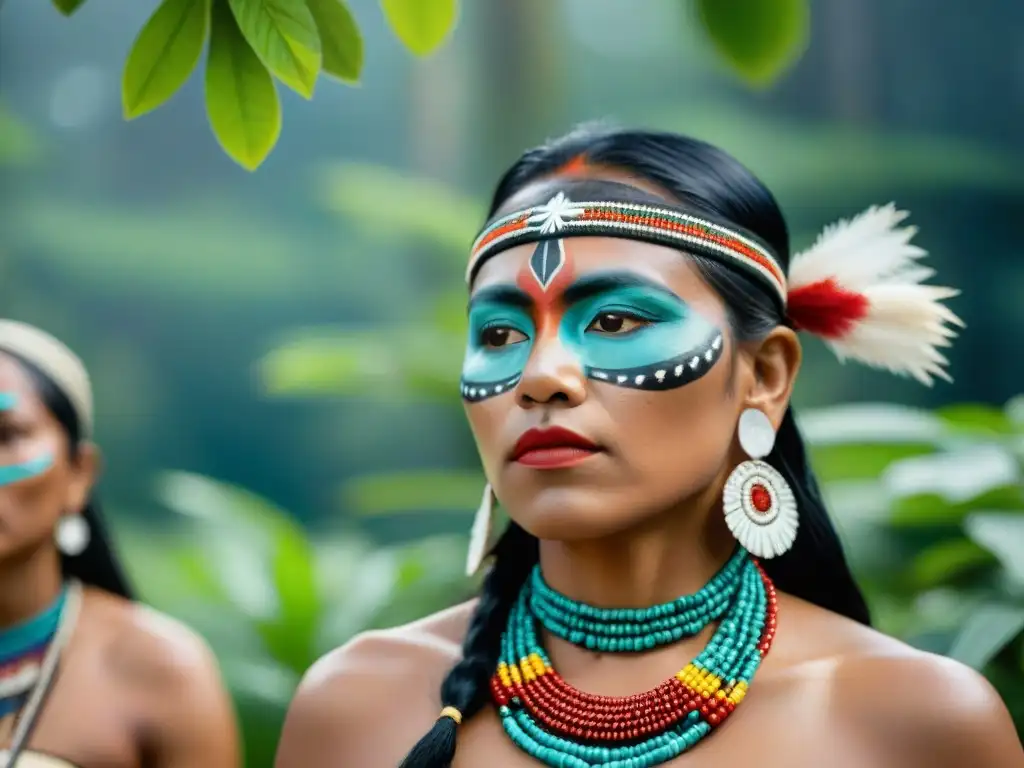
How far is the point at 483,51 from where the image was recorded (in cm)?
590

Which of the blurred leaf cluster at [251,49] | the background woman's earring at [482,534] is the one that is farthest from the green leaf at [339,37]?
the background woman's earring at [482,534]

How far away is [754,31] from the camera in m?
1.32

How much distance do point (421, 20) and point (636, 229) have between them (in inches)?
20.1

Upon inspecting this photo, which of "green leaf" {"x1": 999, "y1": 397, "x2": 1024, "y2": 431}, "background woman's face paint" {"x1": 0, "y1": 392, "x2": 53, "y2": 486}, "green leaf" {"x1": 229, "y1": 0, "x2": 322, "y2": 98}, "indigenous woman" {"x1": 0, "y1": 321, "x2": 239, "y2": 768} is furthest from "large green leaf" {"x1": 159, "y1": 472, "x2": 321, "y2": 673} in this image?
"green leaf" {"x1": 229, "y1": 0, "x2": 322, "y2": 98}

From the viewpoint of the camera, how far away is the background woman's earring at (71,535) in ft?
Result: 8.80

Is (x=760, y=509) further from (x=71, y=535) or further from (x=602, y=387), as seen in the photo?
(x=71, y=535)

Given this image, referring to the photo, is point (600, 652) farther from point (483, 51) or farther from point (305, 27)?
point (483, 51)

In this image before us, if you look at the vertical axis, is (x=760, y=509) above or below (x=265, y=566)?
above

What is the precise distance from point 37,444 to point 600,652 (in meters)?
1.32

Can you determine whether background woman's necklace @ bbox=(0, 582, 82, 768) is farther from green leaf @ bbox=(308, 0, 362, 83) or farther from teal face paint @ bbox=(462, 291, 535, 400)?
green leaf @ bbox=(308, 0, 362, 83)

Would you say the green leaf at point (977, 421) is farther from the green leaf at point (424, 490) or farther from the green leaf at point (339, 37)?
the green leaf at point (339, 37)

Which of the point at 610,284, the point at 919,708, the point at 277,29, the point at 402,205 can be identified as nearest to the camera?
the point at 277,29

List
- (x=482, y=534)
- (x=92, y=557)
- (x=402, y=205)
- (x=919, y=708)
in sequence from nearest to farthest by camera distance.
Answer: (x=919, y=708) → (x=482, y=534) → (x=92, y=557) → (x=402, y=205)

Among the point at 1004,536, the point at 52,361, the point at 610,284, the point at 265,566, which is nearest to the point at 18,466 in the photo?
the point at 52,361
